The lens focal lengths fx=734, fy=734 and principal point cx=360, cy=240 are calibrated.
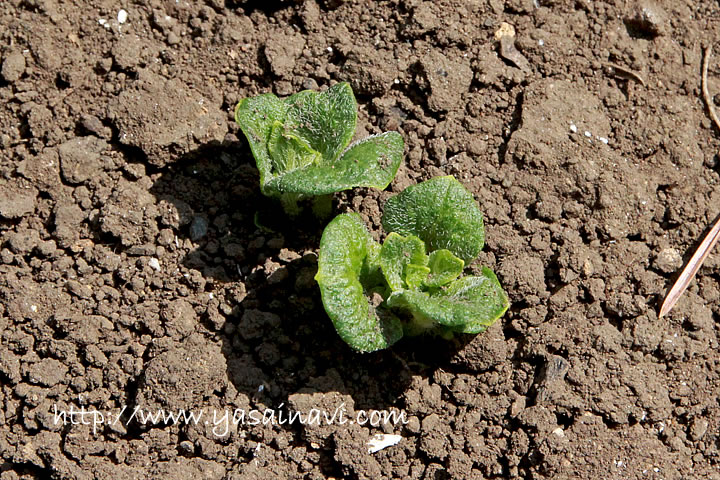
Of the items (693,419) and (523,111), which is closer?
(693,419)

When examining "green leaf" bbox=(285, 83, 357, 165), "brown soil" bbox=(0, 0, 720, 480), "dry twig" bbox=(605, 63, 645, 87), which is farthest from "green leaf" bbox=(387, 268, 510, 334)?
"dry twig" bbox=(605, 63, 645, 87)

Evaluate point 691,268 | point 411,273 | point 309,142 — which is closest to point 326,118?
point 309,142

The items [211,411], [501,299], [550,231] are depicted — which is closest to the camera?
[501,299]

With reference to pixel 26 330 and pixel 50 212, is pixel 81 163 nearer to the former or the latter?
pixel 50 212

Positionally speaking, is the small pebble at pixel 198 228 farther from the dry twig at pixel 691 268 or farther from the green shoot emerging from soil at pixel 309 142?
the dry twig at pixel 691 268

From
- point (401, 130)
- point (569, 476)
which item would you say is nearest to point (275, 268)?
point (401, 130)

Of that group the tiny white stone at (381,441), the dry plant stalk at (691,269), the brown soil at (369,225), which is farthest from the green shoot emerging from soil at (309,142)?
the dry plant stalk at (691,269)

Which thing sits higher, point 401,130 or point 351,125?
point 351,125
